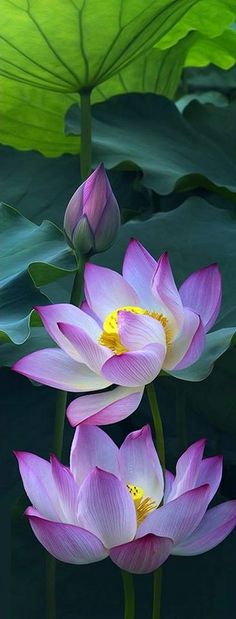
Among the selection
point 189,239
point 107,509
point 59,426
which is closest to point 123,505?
point 107,509

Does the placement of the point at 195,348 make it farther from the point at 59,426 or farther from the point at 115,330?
the point at 59,426

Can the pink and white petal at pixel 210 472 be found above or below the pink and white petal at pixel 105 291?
below

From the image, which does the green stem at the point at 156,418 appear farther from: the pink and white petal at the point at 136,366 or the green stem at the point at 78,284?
the green stem at the point at 78,284

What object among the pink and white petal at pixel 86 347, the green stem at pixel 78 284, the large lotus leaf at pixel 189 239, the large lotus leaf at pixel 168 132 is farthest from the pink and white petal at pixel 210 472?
the large lotus leaf at pixel 168 132

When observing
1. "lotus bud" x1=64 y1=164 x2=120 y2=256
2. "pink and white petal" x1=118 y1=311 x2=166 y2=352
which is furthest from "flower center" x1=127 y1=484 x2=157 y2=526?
"lotus bud" x1=64 y1=164 x2=120 y2=256

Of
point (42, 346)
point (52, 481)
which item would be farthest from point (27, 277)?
point (52, 481)

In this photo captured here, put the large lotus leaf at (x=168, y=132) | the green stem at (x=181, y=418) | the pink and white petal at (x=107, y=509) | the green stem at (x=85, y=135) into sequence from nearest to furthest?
the pink and white petal at (x=107, y=509)
the green stem at (x=181, y=418)
the green stem at (x=85, y=135)
the large lotus leaf at (x=168, y=132)
